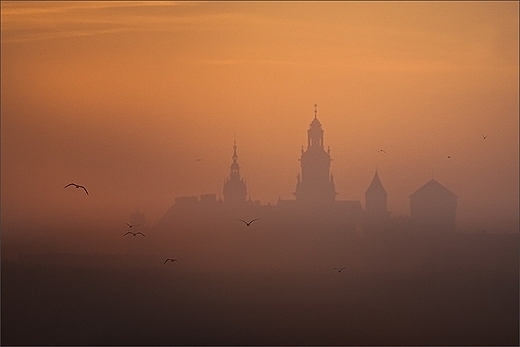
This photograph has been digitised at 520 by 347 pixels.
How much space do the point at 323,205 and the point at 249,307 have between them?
893 inches

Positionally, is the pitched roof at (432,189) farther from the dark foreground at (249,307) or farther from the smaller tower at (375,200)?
the dark foreground at (249,307)

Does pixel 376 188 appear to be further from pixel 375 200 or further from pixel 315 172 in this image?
pixel 315 172

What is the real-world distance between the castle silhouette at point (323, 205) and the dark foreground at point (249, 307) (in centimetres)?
969

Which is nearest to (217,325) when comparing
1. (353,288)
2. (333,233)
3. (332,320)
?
(332,320)

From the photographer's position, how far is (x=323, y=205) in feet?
511

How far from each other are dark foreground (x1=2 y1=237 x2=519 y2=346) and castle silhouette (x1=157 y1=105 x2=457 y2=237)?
9.69 m

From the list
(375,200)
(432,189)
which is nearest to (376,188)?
(375,200)

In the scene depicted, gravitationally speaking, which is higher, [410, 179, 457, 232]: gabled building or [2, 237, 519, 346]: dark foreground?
[410, 179, 457, 232]: gabled building

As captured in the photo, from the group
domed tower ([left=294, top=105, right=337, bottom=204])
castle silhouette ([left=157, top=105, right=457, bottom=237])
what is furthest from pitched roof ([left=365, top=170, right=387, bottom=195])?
domed tower ([left=294, top=105, right=337, bottom=204])

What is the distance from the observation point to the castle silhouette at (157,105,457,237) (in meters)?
149

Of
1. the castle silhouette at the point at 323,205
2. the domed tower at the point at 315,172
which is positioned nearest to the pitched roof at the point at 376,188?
the castle silhouette at the point at 323,205

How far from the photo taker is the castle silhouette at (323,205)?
488 ft

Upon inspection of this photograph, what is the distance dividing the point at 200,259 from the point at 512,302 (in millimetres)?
49185

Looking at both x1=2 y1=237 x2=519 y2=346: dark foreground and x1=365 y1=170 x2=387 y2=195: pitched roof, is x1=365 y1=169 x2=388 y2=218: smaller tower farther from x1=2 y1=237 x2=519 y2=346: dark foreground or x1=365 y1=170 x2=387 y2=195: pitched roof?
x1=2 y1=237 x2=519 y2=346: dark foreground
